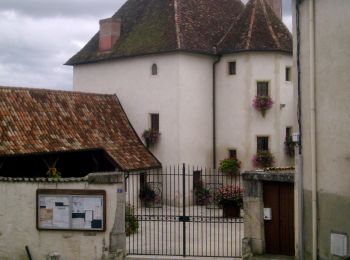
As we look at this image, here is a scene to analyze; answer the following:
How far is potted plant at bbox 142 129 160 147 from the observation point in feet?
82.5

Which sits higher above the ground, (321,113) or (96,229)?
(321,113)

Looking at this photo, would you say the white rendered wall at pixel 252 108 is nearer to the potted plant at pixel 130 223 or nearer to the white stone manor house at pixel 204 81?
the white stone manor house at pixel 204 81

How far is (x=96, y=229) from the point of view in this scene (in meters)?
12.6

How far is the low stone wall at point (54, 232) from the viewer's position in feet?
41.3

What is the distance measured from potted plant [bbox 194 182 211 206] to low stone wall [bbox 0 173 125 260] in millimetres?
10610

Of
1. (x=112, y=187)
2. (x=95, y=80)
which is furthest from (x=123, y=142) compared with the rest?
(x=112, y=187)

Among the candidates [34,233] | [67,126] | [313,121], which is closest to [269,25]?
[67,126]

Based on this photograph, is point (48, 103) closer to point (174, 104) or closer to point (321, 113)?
point (174, 104)

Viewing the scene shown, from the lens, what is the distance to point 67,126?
21.8 metres

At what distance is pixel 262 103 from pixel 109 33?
339 inches

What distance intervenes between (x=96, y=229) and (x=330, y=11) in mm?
6999

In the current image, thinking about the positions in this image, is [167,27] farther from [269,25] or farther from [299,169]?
[299,169]

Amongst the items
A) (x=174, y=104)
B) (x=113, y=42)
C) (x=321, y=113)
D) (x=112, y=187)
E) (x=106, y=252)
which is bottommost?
(x=106, y=252)

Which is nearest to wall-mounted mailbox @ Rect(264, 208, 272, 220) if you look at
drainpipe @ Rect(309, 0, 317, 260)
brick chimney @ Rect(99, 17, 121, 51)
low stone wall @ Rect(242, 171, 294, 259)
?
low stone wall @ Rect(242, 171, 294, 259)
